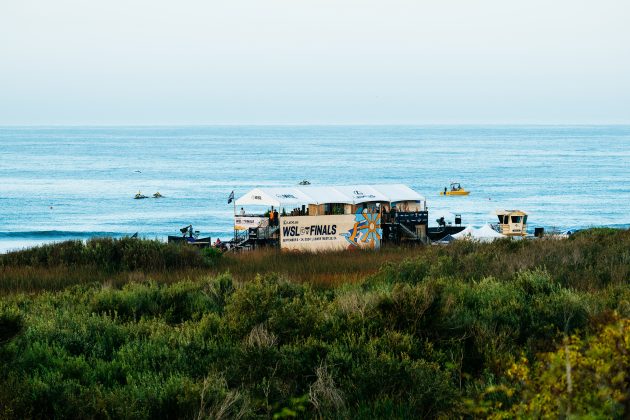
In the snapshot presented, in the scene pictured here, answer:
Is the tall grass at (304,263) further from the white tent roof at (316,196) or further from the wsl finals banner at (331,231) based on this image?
the white tent roof at (316,196)

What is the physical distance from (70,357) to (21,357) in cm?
49

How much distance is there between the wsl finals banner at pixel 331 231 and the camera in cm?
2728

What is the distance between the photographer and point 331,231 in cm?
2778

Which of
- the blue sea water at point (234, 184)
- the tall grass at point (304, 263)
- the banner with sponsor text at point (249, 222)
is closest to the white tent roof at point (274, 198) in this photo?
the banner with sponsor text at point (249, 222)

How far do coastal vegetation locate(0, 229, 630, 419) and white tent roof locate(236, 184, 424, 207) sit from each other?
48.3ft

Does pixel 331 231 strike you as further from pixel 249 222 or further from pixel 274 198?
pixel 249 222

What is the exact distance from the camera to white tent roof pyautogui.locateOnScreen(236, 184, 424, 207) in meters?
30.4

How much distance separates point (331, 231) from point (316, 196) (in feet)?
11.6

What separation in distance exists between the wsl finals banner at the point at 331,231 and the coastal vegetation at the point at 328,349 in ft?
37.9

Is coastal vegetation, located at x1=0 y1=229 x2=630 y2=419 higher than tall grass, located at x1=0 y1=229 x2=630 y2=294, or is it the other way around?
coastal vegetation, located at x1=0 y1=229 x2=630 y2=419

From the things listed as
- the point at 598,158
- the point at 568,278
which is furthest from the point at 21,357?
the point at 598,158

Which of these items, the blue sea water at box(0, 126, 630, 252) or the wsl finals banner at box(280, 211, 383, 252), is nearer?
the wsl finals banner at box(280, 211, 383, 252)

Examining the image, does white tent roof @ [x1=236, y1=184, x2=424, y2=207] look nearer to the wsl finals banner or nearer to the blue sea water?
the wsl finals banner

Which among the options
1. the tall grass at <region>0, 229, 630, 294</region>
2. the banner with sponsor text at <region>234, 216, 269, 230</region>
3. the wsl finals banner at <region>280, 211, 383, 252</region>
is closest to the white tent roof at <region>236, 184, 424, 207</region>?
the banner with sponsor text at <region>234, 216, 269, 230</region>
